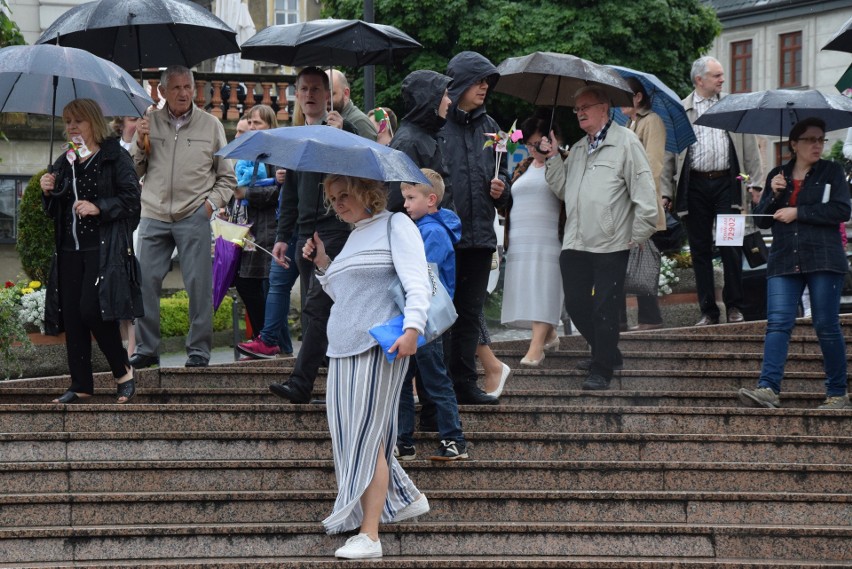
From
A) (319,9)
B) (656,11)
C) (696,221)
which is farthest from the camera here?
(319,9)

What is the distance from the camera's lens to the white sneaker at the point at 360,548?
7.09m

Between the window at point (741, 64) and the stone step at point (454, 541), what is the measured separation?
46586 millimetres

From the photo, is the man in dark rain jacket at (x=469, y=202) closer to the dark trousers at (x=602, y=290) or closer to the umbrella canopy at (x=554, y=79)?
the umbrella canopy at (x=554, y=79)

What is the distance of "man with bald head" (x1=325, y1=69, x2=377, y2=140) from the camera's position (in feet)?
32.2

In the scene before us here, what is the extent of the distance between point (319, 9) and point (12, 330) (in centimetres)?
2664

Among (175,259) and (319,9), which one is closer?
(175,259)

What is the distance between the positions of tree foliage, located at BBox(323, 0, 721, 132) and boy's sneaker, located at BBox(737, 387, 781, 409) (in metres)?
21.2

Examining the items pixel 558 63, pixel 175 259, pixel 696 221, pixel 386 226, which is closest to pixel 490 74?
pixel 558 63

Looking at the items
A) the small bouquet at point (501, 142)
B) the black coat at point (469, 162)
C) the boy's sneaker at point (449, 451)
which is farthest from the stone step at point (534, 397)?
the small bouquet at point (501, 142)

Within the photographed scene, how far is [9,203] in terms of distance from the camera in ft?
73.5

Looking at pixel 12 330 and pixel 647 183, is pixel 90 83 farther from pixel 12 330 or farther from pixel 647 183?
pixel 647 183

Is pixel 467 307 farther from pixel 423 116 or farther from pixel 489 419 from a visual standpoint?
pixel 423 116

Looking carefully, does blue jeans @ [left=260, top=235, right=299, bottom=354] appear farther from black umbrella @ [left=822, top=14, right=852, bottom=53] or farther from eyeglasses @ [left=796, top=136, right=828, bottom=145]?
black umbrella @ [left=822, top=14, right=852, bottom=53]

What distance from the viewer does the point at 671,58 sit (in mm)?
31344
